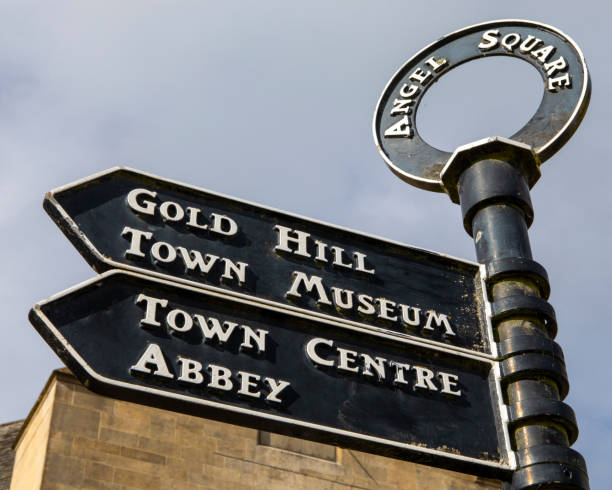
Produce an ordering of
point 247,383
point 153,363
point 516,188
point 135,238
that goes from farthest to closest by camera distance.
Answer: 1. point 516,188
2. point 135,238
3. point 247,383
4. point 153,363

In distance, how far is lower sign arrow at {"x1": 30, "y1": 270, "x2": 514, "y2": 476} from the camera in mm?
3967

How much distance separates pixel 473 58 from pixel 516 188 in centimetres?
106

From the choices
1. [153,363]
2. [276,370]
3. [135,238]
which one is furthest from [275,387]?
[135,238]

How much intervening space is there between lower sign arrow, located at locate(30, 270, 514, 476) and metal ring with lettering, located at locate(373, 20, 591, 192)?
122 cm

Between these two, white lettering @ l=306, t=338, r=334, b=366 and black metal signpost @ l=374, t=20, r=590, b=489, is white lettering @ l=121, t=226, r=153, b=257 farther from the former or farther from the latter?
black metal signpost @ l=374, t=20, r=590, b=489

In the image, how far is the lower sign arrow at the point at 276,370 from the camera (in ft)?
13.0

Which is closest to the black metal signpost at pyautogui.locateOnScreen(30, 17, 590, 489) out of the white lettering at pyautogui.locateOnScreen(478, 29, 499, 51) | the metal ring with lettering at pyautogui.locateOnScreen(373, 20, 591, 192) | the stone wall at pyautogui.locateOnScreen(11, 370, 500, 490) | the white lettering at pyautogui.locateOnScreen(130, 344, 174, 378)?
the white lettering at pyautogui.locateOnScreen(130, 344, 174, 378)

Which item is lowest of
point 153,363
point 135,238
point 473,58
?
point 153,363

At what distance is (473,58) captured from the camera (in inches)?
228

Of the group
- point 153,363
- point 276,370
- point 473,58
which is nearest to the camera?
point 153,363

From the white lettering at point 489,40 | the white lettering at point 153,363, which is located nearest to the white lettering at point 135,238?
the white lettering at point 153,363

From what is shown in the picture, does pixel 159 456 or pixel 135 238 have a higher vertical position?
pixel 159 456

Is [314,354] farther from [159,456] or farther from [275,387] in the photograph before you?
[159,456]

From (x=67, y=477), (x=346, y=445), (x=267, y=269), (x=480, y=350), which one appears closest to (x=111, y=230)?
(x=267, y=269)
